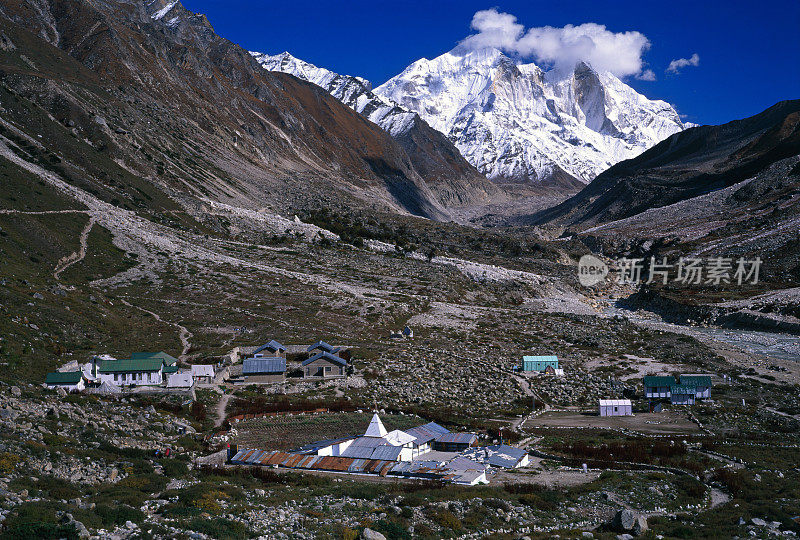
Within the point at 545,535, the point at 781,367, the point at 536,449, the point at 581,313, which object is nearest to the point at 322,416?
the point at 536,449

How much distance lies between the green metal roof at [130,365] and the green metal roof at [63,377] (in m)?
4.33

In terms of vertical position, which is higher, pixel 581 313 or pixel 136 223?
pixel 136 223

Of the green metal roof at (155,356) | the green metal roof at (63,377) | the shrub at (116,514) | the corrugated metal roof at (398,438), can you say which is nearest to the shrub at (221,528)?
the shrub at (116,514)

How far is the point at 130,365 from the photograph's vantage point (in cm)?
4484

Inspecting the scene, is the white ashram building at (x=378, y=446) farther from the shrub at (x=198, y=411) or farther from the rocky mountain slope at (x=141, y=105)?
the rocky mountain slope at (x=141, y=105)

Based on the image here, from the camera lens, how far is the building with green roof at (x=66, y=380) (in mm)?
37794

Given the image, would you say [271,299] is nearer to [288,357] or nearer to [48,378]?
[288,357]

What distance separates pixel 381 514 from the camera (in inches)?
935

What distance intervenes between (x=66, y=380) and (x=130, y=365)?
640 centimetres

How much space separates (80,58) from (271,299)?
104 metres

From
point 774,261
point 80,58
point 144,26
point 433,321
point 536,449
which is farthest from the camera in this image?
point 144,26

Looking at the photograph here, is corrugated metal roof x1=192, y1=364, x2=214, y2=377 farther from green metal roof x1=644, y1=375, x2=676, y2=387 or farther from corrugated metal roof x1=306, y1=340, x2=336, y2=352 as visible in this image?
green metal roof x1=644, y1=375, x2=676, y2=387

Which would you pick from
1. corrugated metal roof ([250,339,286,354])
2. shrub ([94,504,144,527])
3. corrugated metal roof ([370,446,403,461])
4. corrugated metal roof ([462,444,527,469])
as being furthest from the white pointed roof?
corrugated metal roof ([250,339,286,354])

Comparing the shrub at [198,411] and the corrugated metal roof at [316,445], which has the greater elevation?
the shrub at [198,411]
